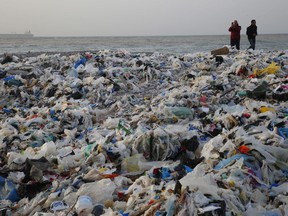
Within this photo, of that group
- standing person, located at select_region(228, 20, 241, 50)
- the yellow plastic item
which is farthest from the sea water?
the yellow plastic item

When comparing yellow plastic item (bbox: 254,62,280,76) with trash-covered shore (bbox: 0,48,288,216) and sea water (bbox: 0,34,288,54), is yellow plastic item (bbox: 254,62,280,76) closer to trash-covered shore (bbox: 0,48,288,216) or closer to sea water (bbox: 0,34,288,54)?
trash-covered shore (bbox: 0,48,288,216)

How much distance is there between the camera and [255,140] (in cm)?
361

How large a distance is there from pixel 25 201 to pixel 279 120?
341cm

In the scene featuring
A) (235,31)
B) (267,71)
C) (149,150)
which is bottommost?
(149,150)

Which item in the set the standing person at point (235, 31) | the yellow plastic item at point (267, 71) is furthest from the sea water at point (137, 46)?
the yellow plastic item at point (267, 71)

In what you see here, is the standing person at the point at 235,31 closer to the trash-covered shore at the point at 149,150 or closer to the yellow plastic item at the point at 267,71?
the trash-covered shore at the point at 149,150

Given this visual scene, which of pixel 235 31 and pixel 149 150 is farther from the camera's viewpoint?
pixel 235 31

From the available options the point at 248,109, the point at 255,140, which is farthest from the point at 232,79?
the point at 255,140

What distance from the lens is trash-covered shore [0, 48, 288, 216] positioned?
2777mm

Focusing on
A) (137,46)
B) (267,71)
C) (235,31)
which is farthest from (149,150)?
(137,46)

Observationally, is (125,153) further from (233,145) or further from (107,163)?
(233,145)

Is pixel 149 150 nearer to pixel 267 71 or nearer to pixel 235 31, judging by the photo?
pixel 267 71

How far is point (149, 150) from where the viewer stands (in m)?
4.11

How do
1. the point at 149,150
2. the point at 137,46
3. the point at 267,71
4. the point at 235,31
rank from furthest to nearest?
the point at 137,46
the point at 235,31
the point at 267,71
the point at 149,150
